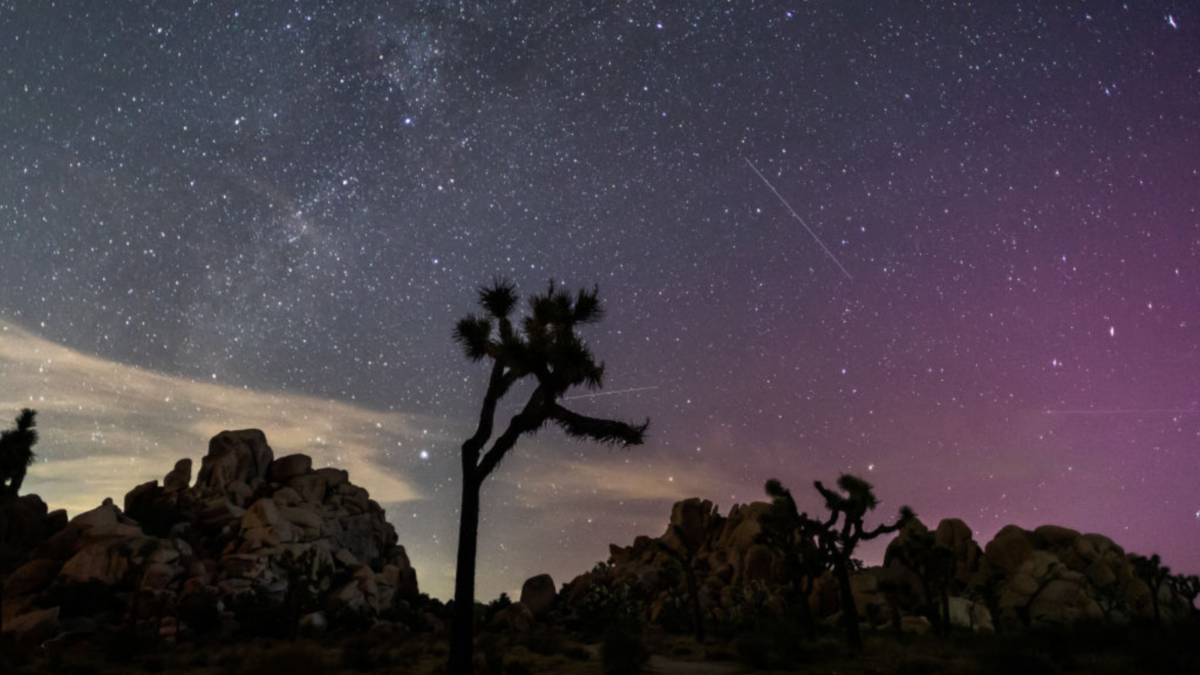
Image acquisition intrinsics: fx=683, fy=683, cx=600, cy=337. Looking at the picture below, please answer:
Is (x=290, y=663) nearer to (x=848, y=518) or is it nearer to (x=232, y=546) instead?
(x=848, y=518)

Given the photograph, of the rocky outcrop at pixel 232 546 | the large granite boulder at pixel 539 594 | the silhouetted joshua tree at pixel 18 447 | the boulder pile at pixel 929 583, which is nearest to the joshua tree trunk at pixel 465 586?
the boulder pile at pixel 929 583

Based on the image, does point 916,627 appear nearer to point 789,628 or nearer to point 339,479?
point 789,628

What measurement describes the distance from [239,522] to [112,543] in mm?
10527

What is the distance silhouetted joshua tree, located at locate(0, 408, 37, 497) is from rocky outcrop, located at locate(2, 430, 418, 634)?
16.1 ft

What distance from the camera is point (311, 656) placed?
13297 mm

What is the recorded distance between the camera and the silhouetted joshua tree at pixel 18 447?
4284 cm

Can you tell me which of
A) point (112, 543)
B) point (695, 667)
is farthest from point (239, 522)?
point (695, 667)

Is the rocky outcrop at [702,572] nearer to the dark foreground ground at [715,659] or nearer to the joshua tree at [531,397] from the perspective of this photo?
the dark foreground ground at [715,659]

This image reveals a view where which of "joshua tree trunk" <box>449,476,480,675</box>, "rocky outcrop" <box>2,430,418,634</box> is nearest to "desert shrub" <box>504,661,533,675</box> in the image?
"joshua tree trunk" <box>449,476,480,675</box>

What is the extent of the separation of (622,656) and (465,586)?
621 cm

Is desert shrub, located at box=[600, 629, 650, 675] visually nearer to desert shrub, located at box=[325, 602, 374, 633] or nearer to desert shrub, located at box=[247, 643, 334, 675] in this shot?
desert shrub, located at box=[247, 643, 334, 675]

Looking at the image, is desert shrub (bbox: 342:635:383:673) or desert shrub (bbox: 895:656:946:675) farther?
desert shrub (bbox: 342:635:383:673)

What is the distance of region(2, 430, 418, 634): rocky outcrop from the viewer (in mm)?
39719

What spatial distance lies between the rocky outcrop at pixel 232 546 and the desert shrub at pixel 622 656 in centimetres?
2165
